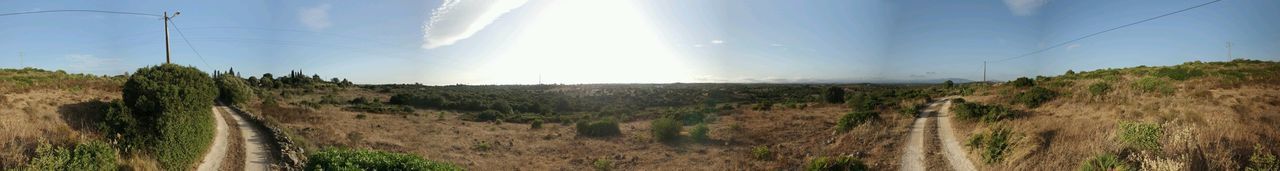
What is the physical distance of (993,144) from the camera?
13.5 m

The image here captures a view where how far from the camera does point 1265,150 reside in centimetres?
1039

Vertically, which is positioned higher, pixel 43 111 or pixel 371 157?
pixel 43 111

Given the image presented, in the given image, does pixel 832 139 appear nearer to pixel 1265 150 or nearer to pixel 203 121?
pixel 1265 150

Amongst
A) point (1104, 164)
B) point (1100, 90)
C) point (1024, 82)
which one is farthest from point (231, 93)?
point (1024, 82)

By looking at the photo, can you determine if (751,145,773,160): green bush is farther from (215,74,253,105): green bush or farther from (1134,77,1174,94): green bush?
(215,74,253,105): green bush

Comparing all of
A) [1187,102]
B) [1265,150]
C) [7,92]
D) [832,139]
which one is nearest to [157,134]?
[7,92]

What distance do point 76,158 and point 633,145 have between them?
608 inches

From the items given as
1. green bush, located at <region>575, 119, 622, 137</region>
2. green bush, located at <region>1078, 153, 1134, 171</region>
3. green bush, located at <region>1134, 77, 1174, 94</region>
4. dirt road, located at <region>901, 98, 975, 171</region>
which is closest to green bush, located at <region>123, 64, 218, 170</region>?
green bush, located at <region>575, 119, 622, 137</region>

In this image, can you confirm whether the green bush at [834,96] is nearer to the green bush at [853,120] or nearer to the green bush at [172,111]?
the green bush at [853,120]

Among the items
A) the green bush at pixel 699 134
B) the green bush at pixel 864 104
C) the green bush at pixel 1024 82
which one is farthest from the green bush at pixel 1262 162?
the green bush at pixel 1024 82

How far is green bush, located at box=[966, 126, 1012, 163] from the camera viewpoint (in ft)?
42.6

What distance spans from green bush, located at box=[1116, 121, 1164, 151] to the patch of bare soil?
174 inches

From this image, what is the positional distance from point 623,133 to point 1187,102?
63.5ft

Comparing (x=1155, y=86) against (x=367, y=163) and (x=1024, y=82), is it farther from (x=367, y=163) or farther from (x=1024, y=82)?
(x=367, y=163)
